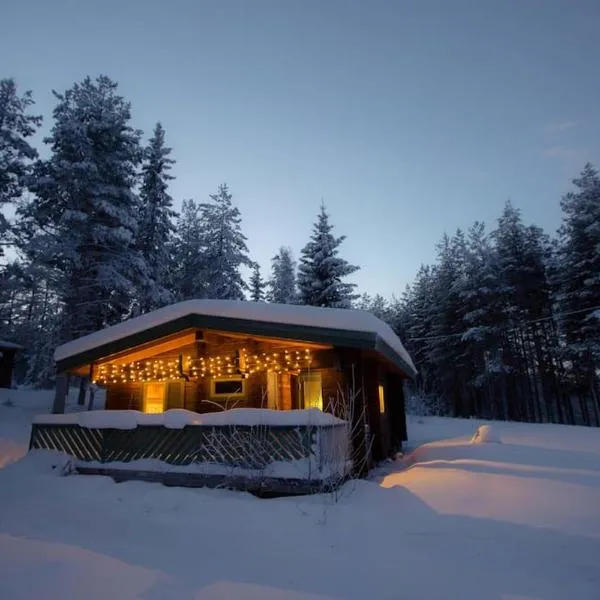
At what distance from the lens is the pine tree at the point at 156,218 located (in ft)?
68.6

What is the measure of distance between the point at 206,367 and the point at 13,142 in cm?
1567

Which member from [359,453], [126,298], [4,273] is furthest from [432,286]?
[4,273]

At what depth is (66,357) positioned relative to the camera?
1095 centimetres

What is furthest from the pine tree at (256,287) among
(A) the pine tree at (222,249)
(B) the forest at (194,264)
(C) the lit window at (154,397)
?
(C) the lit window at (154,397)

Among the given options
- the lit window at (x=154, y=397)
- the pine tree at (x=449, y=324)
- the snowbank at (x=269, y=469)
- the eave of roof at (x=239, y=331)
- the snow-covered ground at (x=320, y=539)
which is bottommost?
the snow-covered ground at (x=320, y=539)

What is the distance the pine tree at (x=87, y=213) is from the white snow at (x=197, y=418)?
10.2 meters

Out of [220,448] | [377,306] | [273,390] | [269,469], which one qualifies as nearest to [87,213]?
[273,390]

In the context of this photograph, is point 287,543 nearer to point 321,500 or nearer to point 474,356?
point 321,500

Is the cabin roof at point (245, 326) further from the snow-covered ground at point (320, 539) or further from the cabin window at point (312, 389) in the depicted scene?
the snow-covered ground at point (320, 539)

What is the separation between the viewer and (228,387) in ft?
37.4

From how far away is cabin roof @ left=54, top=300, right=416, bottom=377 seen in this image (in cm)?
860

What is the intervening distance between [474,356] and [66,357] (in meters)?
25.5

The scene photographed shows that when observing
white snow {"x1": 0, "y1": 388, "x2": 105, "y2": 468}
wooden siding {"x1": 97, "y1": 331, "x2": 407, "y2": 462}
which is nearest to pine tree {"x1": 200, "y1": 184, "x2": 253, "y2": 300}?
white snow {"x1": 0, "y1": 388, "x2": 105, "y2": 468}

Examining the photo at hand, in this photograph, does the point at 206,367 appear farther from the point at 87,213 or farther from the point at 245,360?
the point at 87,213
